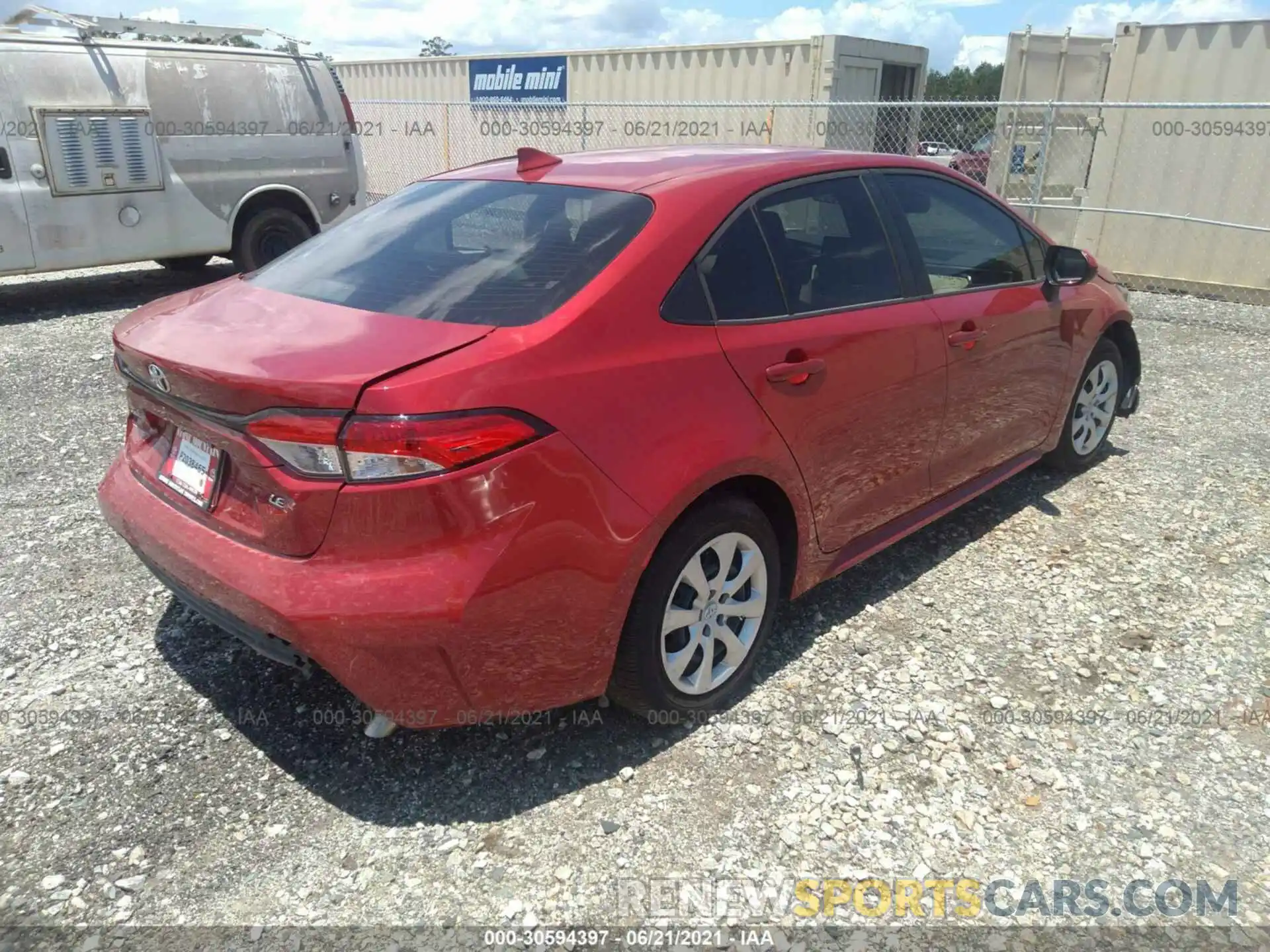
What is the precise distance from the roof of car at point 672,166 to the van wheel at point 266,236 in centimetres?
636

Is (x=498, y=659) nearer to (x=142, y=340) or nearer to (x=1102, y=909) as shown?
(x=142, y=340)

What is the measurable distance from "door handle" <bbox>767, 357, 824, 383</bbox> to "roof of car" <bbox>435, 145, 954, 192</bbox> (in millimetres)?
628

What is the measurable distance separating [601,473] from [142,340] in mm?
1387

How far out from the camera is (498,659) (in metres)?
2.28

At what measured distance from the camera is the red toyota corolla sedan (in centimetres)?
213

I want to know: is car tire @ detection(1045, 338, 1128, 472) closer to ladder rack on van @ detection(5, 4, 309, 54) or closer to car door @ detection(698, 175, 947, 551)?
car door @ detection(698, 175, 947, 551)

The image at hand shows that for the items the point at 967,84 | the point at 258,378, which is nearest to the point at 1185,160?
the point at 258,378

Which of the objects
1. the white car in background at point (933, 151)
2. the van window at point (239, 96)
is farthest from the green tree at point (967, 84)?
the van window at point (239, 96)

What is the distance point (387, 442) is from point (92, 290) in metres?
9.22

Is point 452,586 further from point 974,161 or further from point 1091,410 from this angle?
point 974,161

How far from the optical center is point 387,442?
2061mm

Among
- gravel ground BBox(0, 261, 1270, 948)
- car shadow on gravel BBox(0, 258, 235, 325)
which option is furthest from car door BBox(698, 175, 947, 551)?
car shadow on gravel BBox(0, 258, 235, 325)

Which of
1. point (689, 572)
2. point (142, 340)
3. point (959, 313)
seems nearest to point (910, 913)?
point (689, 572)

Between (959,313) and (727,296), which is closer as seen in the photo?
(727,296)
